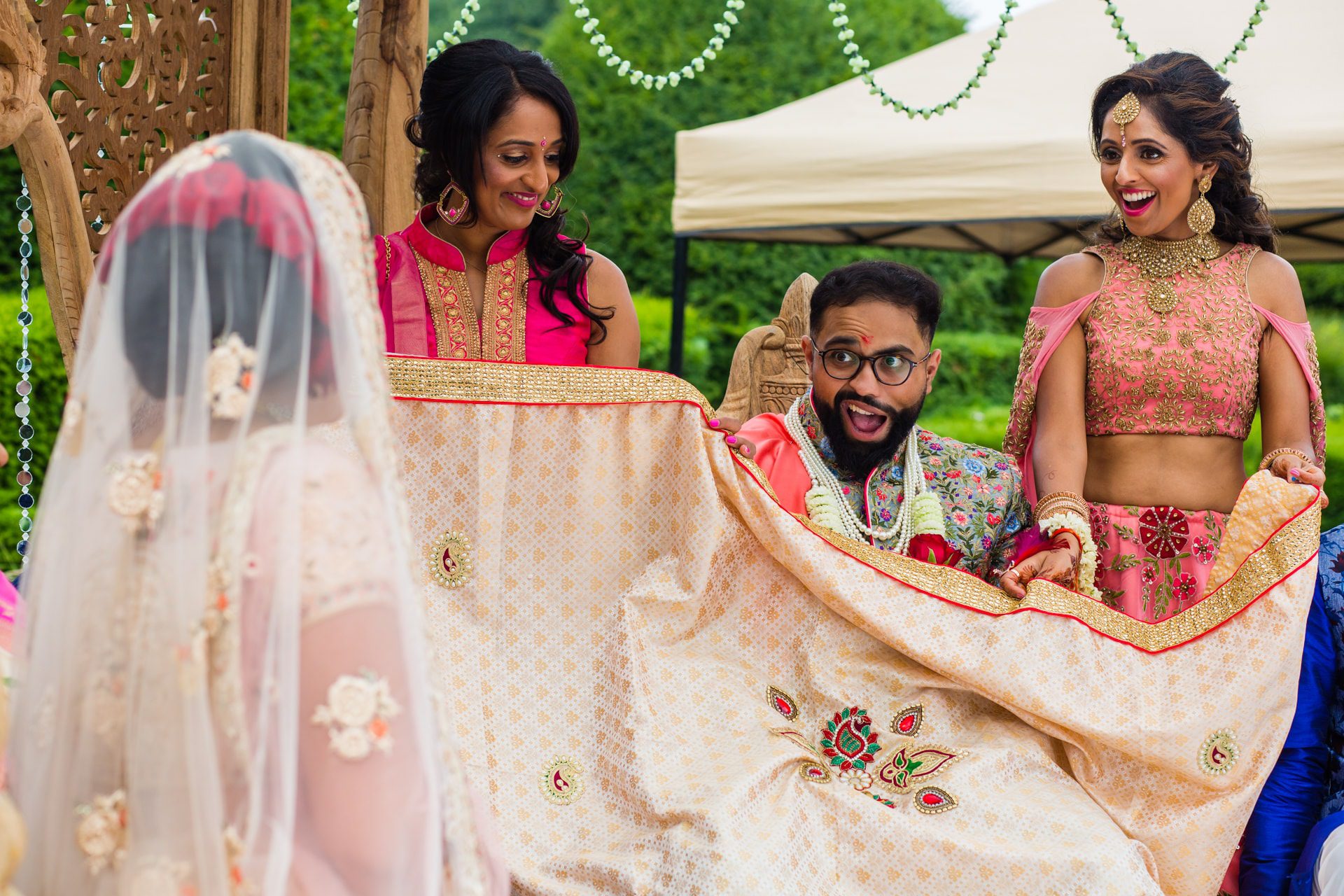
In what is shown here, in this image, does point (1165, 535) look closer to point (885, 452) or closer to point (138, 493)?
point (885, 452)

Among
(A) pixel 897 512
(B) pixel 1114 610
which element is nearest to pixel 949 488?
(A) pixel 897 512

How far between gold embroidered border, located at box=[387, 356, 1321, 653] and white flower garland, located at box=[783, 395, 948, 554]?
0.14m

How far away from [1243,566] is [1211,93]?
1012 millimetres

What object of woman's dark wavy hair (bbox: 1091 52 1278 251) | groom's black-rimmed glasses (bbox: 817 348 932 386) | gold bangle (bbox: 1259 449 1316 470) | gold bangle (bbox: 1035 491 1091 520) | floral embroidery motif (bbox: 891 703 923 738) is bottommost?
floral embroidery motif (bbox: 891 703 923 738)

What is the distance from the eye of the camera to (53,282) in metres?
2.97

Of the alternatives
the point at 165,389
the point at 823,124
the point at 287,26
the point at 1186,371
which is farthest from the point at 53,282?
the point at 823,124

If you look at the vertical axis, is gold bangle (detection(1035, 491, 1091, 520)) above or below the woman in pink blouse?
below

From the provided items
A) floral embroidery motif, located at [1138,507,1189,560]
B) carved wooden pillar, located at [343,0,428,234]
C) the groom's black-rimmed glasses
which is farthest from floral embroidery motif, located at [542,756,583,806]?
carved wooden pillar, located at [343,0,428,234]

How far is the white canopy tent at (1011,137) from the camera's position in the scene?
458 centimetres

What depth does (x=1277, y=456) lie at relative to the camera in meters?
2.69

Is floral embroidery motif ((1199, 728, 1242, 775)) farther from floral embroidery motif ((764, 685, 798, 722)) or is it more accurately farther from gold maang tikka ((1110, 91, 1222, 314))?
gold maang tikka ((1110, 91, 1222, 314))

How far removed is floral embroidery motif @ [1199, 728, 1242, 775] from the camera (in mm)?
2379

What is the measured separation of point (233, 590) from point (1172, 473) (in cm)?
209

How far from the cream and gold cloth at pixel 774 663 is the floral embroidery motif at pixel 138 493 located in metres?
1.00
